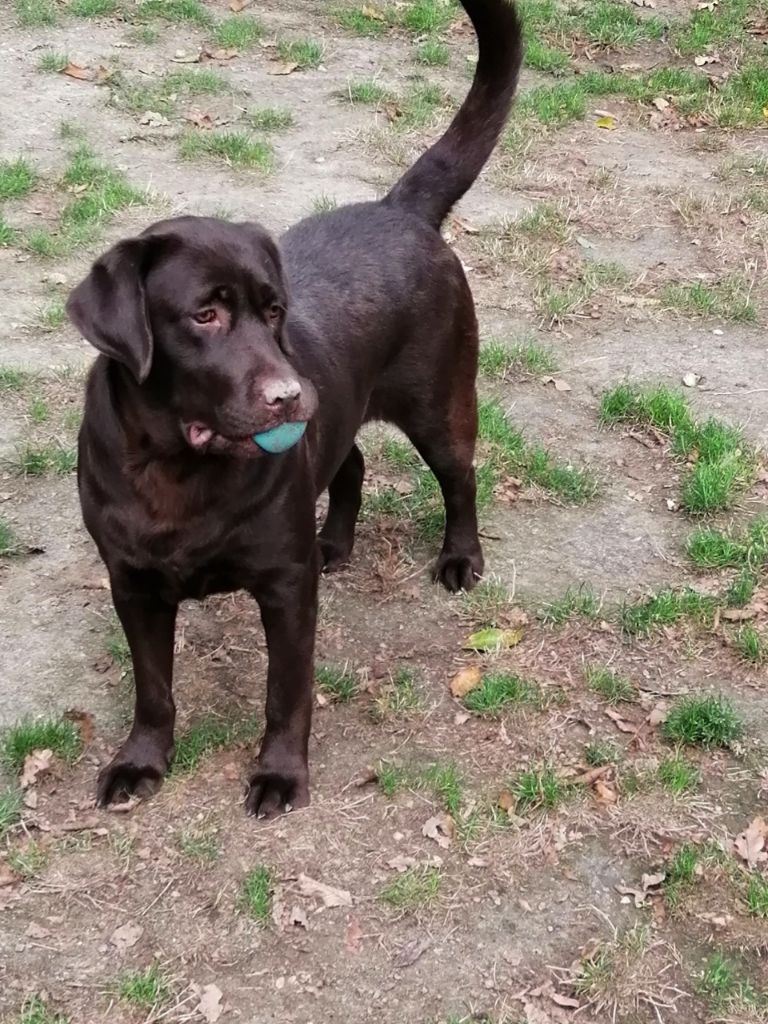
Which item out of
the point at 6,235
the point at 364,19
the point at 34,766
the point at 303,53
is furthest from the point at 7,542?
the point at 364,19

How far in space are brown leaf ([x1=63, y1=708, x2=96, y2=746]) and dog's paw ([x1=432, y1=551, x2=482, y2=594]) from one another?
1.27m

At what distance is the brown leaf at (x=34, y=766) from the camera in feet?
11.2

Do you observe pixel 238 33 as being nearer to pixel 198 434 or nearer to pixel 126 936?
pixel 198 434

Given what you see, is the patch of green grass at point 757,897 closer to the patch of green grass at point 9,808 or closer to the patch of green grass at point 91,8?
the patch of green grass at point 9,808

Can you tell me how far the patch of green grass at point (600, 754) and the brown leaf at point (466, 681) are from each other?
0.40m

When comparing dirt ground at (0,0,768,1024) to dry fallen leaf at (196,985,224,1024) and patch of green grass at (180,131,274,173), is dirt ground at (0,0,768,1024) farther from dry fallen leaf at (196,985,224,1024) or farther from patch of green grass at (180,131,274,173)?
patch of green grass at (180,131,274,173)

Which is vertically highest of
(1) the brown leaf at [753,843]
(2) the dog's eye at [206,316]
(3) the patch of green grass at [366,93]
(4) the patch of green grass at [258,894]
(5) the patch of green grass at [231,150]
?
(2) the dog's eye at [206,316]

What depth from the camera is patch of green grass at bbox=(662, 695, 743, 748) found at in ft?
11.8

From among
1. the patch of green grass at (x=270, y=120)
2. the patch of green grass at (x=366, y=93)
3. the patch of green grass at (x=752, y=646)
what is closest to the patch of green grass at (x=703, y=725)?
the patch of green grass at (x=752, y=646)

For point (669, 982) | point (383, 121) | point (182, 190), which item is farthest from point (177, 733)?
point (383, 121)

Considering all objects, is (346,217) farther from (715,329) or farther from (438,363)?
(715,329)

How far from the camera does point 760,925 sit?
3.04m

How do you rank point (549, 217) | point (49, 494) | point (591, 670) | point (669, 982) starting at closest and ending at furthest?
point (669, 982) < point (591, 670) < point (49, 494) < point (549, 217)

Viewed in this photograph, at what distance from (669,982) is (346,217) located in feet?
7.51
